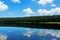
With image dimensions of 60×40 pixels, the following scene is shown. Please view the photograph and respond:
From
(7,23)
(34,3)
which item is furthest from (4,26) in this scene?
(34,3)

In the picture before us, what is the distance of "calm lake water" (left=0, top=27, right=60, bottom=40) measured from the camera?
150cm

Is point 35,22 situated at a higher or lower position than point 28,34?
higher

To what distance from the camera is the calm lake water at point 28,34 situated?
1.50 metres

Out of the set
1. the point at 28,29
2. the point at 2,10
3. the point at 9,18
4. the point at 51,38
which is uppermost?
the point at 2,10

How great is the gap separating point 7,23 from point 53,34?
2.05 feet

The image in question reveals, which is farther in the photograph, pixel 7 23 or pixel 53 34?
pixel 7 23

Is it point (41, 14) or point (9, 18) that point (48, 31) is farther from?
point (9, 18)

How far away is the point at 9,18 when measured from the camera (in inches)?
63.5

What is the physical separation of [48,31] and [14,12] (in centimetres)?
50

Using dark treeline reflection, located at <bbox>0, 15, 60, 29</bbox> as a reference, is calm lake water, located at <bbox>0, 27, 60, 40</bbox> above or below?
below

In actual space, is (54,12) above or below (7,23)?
above

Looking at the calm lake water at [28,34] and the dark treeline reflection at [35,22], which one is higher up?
the dark treeline reflection at [35,22]

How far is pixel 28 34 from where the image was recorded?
1515 mm

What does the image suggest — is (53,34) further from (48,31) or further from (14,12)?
(14,12)
